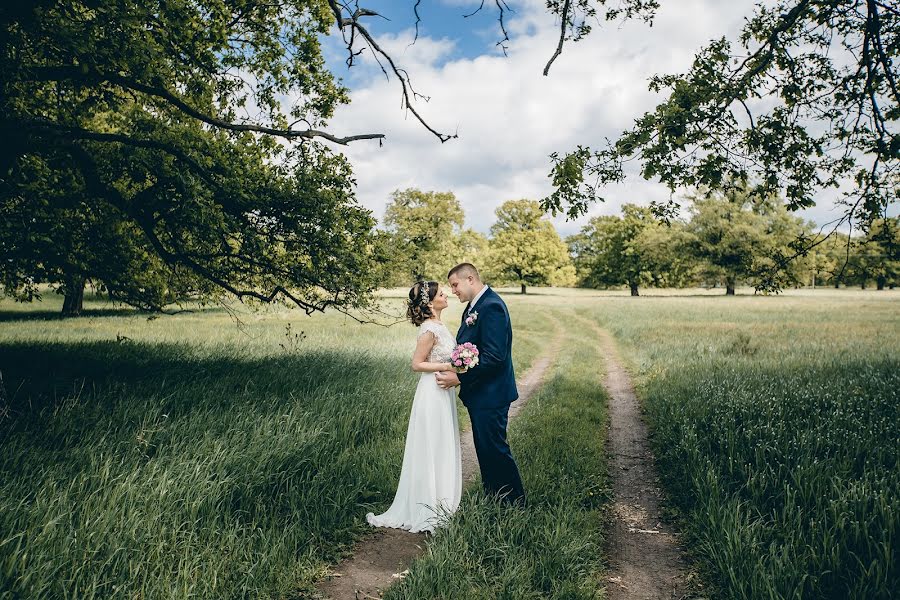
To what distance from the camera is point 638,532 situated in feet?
15.4

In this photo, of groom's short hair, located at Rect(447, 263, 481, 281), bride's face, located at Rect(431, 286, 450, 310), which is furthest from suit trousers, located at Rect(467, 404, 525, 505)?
groom's short hair, located at Rect(447, 263, 481, 281)

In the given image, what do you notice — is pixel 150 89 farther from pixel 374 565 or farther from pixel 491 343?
pixel 374 565

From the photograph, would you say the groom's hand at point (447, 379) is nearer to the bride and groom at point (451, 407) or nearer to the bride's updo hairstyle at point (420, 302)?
the bride and groom at point (451, 407)

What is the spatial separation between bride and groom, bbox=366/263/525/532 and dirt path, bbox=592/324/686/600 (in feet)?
3.46

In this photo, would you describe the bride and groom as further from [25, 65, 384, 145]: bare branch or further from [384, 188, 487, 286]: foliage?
[384, 188, 487, 286]: foliage

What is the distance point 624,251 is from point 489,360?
7004 centimetres

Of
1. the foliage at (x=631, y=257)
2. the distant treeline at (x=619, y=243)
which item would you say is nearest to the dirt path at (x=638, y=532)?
the distant treeline at (x=619, y=243)

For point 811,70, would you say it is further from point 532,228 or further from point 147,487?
point 532,228

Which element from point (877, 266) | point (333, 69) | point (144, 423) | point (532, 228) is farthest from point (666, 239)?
point (144, 423)

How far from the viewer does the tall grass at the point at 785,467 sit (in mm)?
3518

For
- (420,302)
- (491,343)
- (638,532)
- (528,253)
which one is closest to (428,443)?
(491,343)

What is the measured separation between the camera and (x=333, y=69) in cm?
891

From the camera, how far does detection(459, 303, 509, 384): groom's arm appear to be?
4.55 m

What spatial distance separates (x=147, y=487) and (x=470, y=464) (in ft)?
12.4
